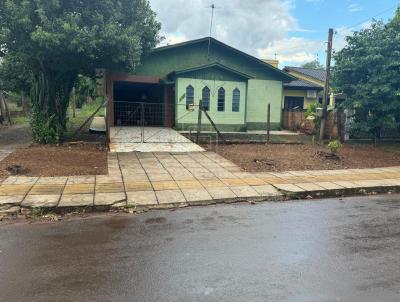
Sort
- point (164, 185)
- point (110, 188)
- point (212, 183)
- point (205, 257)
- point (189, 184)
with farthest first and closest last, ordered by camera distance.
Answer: point (212, 183) < point (189, 184) < point (164, 185) < point (110, 188) < point (205, 257)

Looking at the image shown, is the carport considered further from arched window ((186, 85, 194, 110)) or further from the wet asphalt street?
the wet asphalt street

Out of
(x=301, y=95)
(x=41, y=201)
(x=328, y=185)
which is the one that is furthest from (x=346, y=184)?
(x=301, y=95)

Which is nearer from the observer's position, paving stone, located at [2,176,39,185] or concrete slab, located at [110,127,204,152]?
paving stone, located at [2,176,39,185]

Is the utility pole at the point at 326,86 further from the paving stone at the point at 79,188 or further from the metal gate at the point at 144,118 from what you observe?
the paving stone at the point at 79,188

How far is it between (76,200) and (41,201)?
59 cm

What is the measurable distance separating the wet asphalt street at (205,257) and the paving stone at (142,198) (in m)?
0.49

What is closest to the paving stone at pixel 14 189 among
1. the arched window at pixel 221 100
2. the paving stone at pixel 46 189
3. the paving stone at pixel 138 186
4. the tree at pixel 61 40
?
the paving stone at pixel 46 189

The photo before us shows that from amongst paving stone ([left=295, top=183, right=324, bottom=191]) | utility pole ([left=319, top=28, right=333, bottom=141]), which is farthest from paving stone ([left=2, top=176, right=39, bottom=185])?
utility pole ([left=319, top=28, right=333, bottom=141])

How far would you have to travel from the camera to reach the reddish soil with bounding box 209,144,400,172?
33.4ft

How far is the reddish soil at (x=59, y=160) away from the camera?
8.25m

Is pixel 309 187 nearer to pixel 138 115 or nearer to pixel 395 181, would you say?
pixel 395 181

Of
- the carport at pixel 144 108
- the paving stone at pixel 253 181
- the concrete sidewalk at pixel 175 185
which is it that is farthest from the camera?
the carport at pixel 144 108

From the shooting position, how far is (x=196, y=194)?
22.8 feet

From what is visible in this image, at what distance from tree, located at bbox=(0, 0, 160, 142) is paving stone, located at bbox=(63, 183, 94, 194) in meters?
5.59
